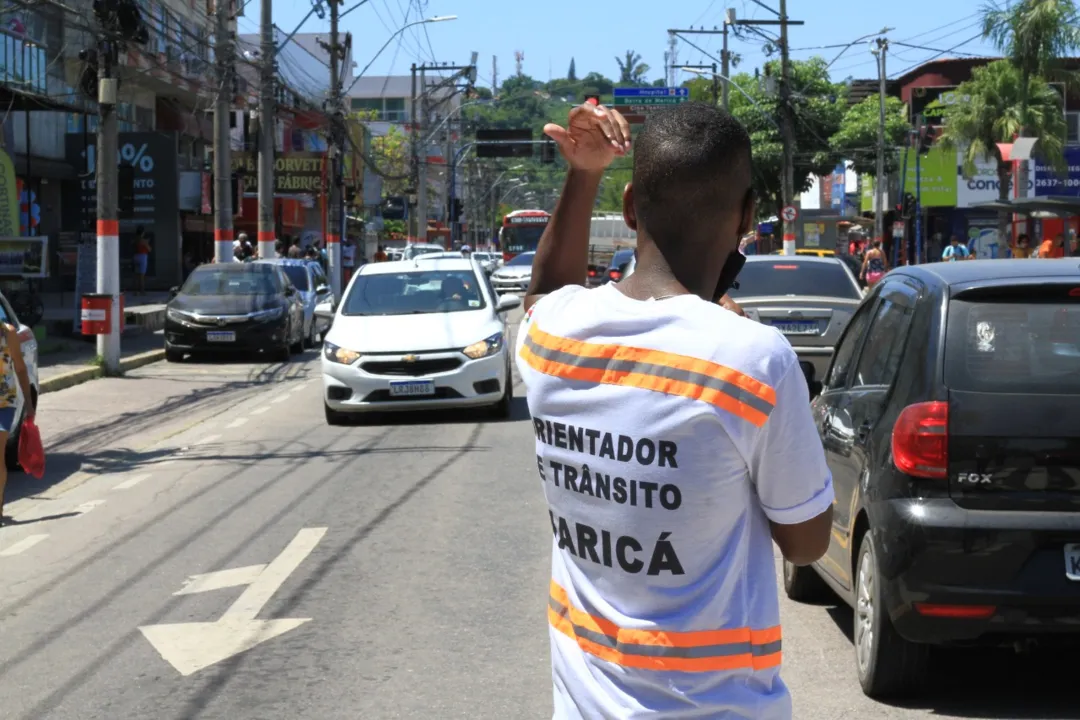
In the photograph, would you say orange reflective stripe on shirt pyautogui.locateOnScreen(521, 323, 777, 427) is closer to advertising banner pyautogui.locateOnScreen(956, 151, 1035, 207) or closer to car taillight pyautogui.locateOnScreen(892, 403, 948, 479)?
car taillight pyautogui.locateOnScreen(892, 403, 948, 479)

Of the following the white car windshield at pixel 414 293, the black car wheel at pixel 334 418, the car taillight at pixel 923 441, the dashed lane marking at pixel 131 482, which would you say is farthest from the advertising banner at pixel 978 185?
the car taillight at pixel 923 441

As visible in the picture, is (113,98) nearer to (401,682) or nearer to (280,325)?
(280,325)

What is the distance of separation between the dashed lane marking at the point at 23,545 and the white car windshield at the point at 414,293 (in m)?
6.55

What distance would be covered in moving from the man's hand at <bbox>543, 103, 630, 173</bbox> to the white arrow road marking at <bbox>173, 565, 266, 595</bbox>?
5.38m

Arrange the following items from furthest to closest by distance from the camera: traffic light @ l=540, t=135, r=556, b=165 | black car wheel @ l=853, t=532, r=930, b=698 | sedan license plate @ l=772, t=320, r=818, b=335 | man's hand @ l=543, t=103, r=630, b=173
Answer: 1. traffic light @ l=540, t=135, r=556, b=165
2. sedan license plate @ l=772, t=320, r=818, b=335
3. black car wheel @ l=853, t=532, r=930, b=698
4. man's hand @ l=543, t=103, r=630, b=173

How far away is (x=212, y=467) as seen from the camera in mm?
12297

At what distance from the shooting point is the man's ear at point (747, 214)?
98.9 inches

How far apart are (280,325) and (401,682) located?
59.3ft

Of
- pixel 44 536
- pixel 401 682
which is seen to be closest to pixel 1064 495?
pixel 401 682

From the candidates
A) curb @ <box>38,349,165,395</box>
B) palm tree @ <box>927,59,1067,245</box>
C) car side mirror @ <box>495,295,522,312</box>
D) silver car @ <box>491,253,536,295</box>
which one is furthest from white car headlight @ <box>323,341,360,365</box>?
silver car @ <box>491,253,536,295</box>

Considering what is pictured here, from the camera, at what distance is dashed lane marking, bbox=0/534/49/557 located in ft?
29.3

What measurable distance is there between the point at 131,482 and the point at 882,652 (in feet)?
25.0

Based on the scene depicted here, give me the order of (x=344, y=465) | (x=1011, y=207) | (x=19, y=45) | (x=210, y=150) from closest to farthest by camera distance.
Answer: (x=344, y=465), (x=1011, y=207), (x=19, y=45), (x=210, y=150)

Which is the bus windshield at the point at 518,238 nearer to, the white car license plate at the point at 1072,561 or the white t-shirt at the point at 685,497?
the white car license plate at the point at 1072,561
